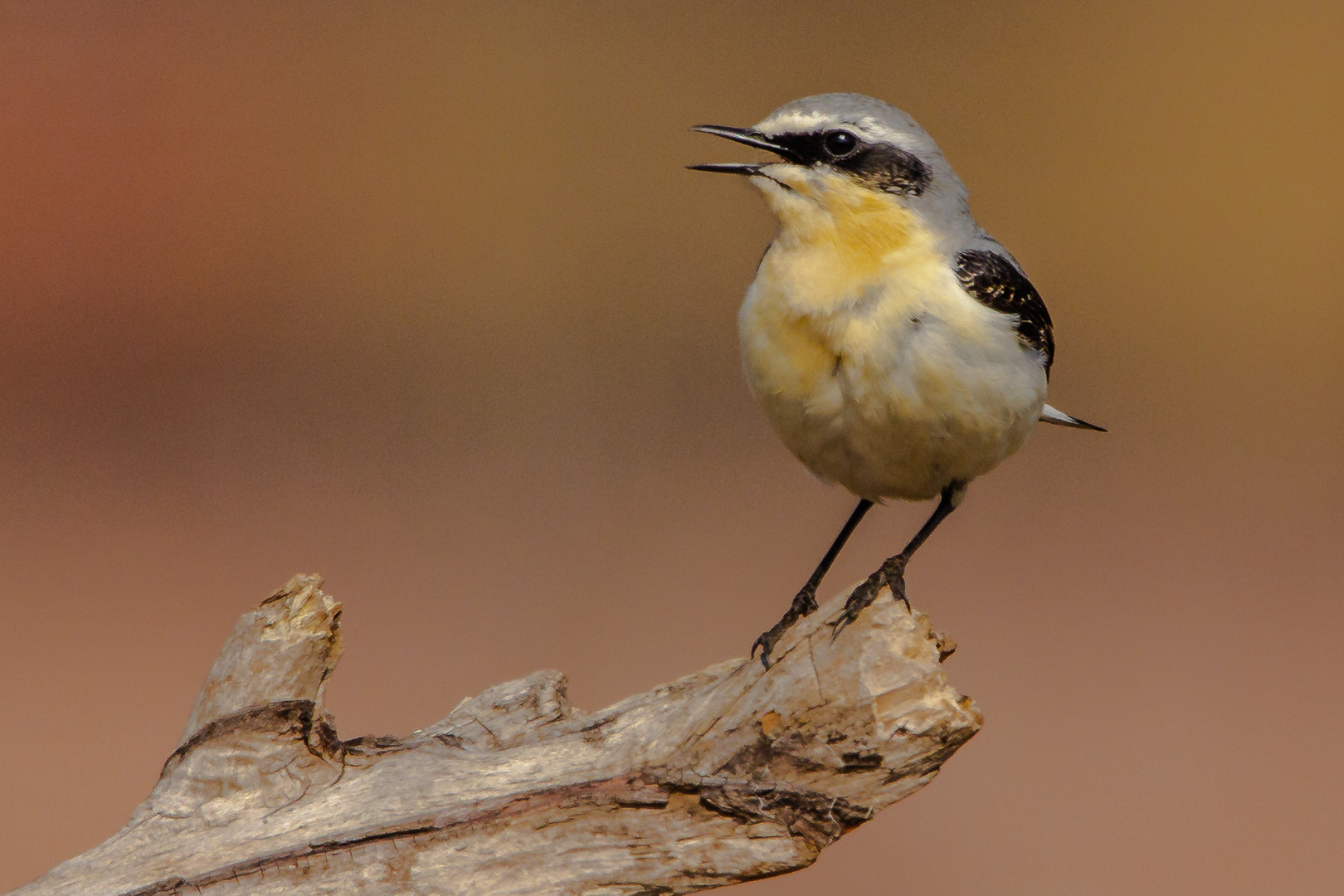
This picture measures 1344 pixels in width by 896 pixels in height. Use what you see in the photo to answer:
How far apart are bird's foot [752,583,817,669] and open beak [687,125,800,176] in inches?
55.7

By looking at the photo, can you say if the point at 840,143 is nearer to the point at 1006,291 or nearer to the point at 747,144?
the point at 747,144

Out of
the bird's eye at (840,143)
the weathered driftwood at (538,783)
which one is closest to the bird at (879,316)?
the bird's eye at (840,143)

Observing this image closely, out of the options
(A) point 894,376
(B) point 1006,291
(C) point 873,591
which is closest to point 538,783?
(C) point 873,591

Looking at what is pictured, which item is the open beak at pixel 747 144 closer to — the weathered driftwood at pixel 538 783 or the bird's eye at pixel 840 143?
the bird's eye at pixel 840 143

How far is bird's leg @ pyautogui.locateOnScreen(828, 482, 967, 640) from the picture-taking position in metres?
3.22

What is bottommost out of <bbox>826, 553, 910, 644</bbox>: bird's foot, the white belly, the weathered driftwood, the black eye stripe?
the weathered driftwood

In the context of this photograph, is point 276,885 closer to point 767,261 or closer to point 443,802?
point 443,802

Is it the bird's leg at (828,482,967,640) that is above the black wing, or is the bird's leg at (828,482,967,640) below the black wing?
below

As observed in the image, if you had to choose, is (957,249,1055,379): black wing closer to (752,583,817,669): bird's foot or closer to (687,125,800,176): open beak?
(687,125,800,176): open beak

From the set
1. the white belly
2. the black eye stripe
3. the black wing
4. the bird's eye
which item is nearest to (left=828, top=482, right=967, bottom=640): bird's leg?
the white belly

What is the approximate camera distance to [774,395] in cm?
374

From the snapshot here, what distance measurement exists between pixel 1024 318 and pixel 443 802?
2.25m

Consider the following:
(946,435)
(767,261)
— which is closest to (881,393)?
(946,435)

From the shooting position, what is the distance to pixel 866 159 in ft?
12.4
